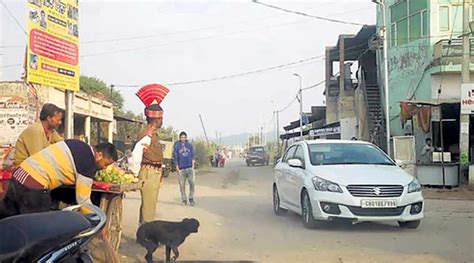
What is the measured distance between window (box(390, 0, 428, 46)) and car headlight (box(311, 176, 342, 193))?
17.7 meters

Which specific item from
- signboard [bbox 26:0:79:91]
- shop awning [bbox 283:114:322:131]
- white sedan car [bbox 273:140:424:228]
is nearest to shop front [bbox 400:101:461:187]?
white sedan car [bbox 273:140:424:228]

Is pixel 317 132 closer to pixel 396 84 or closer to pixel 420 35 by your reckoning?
pixel 396 84

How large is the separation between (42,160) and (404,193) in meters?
6.21

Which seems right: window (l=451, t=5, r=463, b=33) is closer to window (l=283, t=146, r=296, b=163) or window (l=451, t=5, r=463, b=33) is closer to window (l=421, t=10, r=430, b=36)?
window (l=421, t=10, r=430, b=36)

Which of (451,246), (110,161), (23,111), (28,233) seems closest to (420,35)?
(23,111)

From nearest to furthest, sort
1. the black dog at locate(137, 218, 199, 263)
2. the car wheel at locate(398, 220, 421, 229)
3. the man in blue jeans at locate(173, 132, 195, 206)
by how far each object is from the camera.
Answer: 1. the black dog at locate(137, 218, 199, 263)
2. the car wheel at locate(398, 220, 421, 229)
3. the man in blue jeans at locate(173, 132, 195, 206)

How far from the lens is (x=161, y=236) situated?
6844mm

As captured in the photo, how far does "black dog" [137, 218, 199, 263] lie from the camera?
6.86 metres

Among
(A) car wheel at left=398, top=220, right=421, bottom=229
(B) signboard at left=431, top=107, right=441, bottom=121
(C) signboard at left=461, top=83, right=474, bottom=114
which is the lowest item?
(A) car wheel at left=398, top=220, right=421, bottom=229

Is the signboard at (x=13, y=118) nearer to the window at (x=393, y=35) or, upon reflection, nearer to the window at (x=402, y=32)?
the window at (x=402, y=32)

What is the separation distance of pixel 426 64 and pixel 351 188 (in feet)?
56.6

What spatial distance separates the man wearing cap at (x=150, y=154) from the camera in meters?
7.75

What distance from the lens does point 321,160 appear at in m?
10.8

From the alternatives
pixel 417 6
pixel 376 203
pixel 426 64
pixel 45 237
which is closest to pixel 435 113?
pixel 426 64
